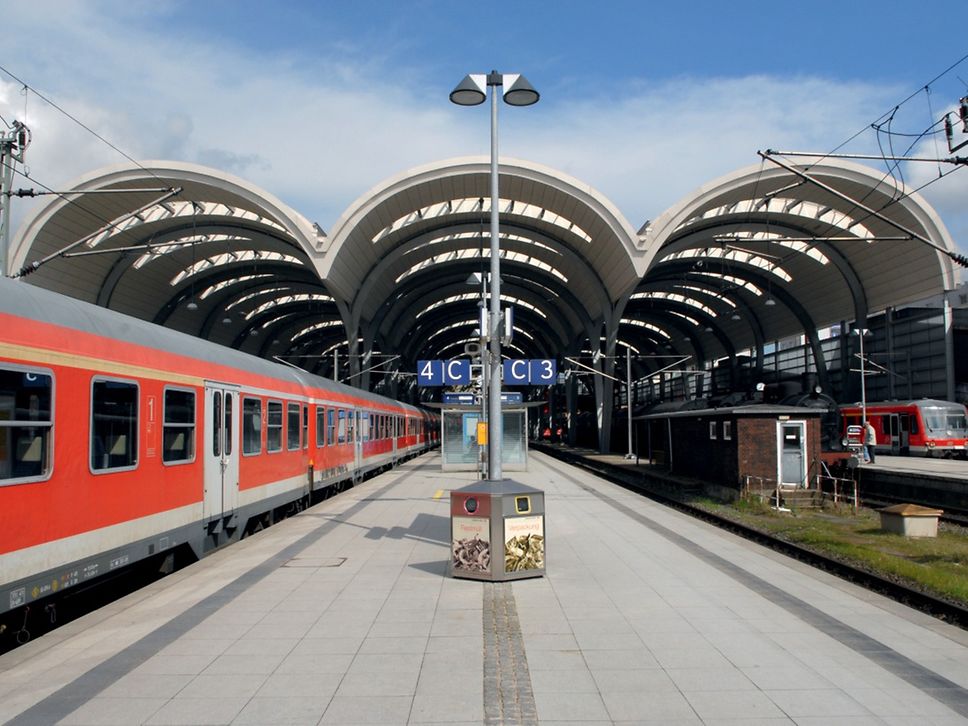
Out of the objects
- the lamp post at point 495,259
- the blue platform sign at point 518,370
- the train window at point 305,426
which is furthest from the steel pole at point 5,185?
the blue platform sign at point 518,370

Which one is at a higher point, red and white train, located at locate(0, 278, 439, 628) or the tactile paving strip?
red and white train, located at locate(0, 278, 439, 628)

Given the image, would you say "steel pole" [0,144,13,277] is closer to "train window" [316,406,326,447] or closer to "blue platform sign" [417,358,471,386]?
"train window" [316,406,326,447]

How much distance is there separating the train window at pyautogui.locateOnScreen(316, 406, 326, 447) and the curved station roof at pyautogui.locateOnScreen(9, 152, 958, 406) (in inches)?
233

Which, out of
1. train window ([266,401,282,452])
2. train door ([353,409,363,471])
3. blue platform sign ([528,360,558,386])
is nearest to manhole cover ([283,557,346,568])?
train window ([266,401,282,452])

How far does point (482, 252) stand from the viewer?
4597cm

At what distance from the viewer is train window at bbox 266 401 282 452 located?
1568cm

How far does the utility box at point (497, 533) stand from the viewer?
34.2 ft

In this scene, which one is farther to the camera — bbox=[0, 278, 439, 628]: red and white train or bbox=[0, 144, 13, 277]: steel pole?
bbox=[0, 144, 13, 277]: steel pole

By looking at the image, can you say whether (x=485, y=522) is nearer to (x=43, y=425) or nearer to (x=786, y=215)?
(x=43, y=425)

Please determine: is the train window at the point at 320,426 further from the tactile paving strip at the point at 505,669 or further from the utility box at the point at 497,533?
the tactile paving strip at the point at 505,669

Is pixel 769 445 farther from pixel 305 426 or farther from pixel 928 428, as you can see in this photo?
pixel 928 428

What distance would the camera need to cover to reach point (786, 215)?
43406 mm

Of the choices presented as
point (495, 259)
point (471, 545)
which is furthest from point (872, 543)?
point (495, 259)

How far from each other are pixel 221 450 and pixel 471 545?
4370 millimetres
